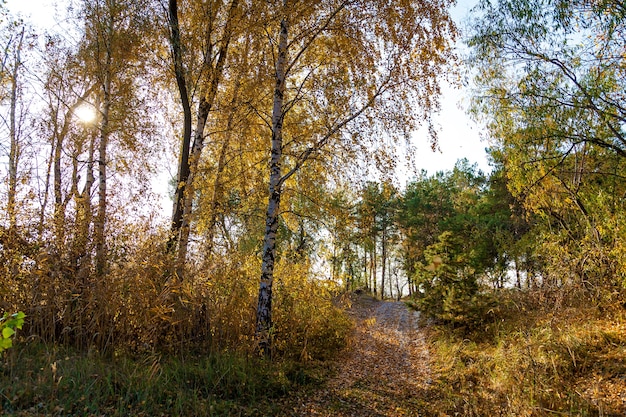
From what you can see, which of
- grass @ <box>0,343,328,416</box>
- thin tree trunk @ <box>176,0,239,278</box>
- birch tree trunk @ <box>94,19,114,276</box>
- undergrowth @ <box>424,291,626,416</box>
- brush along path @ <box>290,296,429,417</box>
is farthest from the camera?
birch tree trunk @ <box>94,19,114,276</box>

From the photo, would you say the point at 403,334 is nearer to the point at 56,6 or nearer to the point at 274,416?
the point at 274,416

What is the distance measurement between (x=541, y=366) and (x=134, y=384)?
5849mm

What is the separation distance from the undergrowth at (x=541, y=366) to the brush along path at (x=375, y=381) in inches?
14.7

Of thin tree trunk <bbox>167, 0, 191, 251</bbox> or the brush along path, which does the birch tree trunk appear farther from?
the brush along path

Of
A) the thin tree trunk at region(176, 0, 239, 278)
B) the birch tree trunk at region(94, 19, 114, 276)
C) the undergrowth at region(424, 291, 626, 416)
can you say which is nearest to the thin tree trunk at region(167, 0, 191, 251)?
the thin tree trunk at region(176, 0, 239, 278)

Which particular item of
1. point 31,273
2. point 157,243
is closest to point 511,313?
point 157,243

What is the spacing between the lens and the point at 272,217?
7074 millimetres

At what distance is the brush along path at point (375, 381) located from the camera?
17.6 feet

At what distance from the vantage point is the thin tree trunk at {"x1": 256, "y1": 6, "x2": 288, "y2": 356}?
6.70 m

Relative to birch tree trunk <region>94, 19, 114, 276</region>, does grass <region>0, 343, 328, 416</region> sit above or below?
below

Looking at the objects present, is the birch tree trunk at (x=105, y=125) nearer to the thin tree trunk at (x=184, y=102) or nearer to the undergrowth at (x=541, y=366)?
the thin tree trunk at (x=184, y=102)

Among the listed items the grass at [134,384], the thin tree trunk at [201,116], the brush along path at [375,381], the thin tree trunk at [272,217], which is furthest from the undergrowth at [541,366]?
the thin tree trunk at [201,116]

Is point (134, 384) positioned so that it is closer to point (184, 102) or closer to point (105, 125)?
point (184, 102)

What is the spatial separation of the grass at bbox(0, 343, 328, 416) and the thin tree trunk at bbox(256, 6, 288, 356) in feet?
2.78
